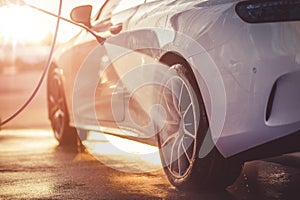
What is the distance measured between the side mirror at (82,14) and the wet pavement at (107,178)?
4.37ft

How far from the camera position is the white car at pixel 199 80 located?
451 centimetres

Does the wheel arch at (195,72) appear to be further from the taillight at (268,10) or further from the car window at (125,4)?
the car window at (125,4)

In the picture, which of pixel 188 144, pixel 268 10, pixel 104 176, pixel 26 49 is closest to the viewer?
pixel 268 10

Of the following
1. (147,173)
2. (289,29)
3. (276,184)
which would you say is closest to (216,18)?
(289,29)

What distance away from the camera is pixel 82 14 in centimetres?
691

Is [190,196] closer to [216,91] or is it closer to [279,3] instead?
[216,91]

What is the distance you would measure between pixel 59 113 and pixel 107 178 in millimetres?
2657

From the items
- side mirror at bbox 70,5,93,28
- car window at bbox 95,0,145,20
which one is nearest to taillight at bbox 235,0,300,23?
car window at bbox 95,0,145,20

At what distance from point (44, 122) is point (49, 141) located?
335 centimetres

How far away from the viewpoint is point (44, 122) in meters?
13.0

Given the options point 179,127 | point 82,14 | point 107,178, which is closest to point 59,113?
point 82,14

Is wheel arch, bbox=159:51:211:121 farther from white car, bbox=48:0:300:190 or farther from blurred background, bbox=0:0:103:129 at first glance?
blurred background, bbox=0:0:103:129

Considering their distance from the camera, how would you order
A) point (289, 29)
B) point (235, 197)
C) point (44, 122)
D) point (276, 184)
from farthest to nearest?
point (44, 122), point (276, 184), point (235, 197), point (289, 29)

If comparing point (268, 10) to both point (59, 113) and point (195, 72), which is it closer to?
point (195, 72)
